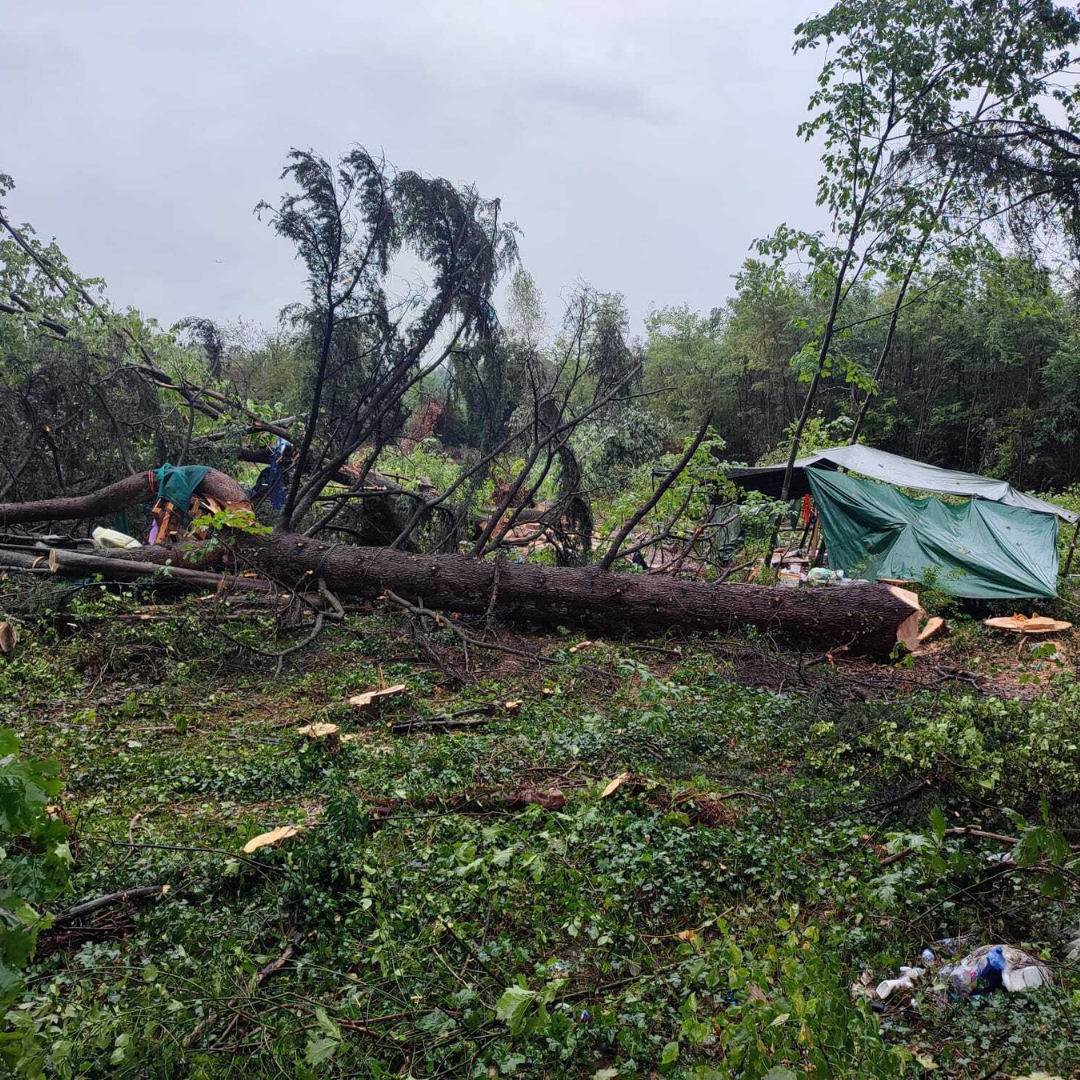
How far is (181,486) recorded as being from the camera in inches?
301

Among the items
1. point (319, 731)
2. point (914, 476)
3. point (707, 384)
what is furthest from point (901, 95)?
point (707, 384)

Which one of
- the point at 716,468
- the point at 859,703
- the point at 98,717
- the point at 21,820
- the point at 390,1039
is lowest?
the point at 98,717

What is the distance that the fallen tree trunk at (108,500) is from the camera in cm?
772

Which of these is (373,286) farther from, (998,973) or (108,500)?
(998,973)

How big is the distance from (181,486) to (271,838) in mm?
5813

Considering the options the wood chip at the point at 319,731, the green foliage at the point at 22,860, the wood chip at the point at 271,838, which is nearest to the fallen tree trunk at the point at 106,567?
the wood chip at the point at 319,731

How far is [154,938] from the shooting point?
235 cm

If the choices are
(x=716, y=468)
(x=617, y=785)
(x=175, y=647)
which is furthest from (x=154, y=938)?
(x=716, y=468)

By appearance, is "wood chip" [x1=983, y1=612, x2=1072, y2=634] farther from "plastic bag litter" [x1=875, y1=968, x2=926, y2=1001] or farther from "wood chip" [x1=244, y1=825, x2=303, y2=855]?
"wood chip" [x1=244, y1=825, x2=303, y2=855]

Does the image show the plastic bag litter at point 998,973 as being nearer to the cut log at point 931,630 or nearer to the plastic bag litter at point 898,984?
the plastic bag litter at point 898,984

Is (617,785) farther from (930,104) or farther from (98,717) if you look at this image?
(930,104)

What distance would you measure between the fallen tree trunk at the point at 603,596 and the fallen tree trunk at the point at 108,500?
958 millimetres

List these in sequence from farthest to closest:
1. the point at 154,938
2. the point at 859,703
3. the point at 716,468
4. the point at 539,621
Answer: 1. the point at 716,468
2. the point at 539,621
3. the point at 859,703
4. the point at 154,938

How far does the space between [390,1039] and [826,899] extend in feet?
5.17
